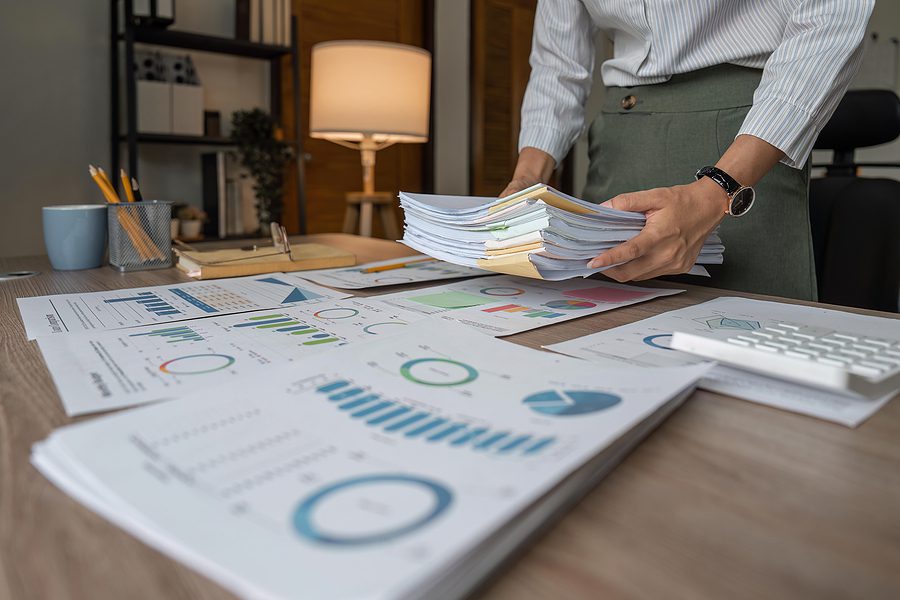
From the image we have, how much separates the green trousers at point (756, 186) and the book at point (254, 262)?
20.9 inches

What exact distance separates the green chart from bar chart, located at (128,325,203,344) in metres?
0.04

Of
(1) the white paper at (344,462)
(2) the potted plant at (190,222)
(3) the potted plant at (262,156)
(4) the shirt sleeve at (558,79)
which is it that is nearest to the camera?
(1) the white paper at (344,462)

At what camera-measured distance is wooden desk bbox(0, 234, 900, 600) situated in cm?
23

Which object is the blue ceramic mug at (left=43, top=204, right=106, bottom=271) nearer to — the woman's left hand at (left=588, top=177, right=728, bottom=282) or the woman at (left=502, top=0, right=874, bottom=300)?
the woman at (left=502, top=0, right=874, bottom=300)

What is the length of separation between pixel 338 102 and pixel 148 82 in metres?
0.74

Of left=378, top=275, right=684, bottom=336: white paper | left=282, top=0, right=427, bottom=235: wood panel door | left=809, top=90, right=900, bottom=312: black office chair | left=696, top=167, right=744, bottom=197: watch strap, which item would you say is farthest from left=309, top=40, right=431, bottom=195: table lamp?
left=696, top=167, right=744, bottom=197: watch strap

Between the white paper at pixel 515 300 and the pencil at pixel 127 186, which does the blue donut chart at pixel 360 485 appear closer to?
the white paper at pixel 515 300

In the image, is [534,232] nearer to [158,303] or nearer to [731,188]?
[731,188]

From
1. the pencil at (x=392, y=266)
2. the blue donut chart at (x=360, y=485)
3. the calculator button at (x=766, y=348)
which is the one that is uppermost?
the pencil at (x=392, y=266)

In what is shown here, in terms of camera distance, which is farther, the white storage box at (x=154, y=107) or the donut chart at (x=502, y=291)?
the white storage box at (x=154, y=107)

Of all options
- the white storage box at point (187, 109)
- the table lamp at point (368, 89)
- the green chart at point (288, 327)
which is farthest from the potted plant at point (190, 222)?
the green chart at point (288, 327)

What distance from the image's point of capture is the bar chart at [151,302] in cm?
64

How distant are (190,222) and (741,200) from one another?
88.3 inches

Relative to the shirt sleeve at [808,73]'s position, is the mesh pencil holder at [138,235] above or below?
below
